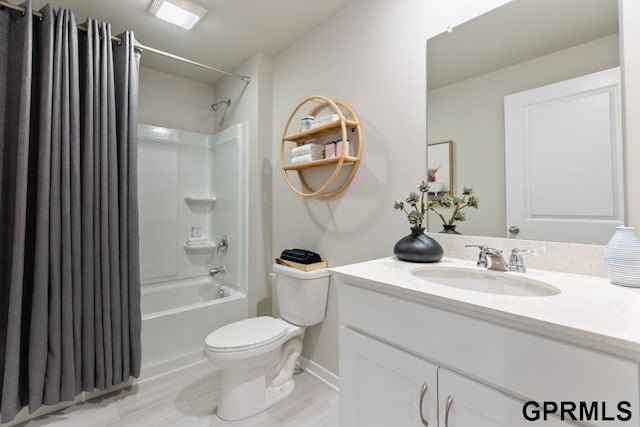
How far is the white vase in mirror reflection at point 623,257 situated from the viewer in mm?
823

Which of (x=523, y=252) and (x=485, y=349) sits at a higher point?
(x=523, y=252)

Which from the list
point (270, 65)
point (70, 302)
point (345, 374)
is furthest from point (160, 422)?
point (270, 65)

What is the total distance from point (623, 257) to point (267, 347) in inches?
59.4

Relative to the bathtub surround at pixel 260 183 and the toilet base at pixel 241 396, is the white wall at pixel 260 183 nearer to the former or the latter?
the bathtub surround at pixel 260 183

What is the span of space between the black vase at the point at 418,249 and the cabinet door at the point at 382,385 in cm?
39

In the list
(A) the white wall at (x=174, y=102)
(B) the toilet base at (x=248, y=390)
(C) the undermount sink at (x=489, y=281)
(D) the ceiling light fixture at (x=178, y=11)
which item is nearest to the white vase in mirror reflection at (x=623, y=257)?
(C) the undermount sink at (x=489, y=281)

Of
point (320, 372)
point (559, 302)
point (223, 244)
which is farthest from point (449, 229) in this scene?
point (223, 244)

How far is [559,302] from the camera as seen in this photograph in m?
0.72

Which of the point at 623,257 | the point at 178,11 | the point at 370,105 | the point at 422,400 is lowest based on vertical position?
the point at 422,400

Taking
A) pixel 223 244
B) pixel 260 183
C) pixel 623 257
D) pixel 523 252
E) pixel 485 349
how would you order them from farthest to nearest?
pixel 223 244 < pixel 260 183 < pixel 523 252 < pixel 623 257 < pixel 485 349

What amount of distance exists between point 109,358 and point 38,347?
33 centimetres

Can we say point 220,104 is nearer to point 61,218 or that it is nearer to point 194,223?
point 194,223

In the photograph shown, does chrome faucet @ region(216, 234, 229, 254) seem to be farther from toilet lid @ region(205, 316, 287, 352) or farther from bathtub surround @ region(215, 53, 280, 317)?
toilet lid @ region(205, 316, 287, 352)

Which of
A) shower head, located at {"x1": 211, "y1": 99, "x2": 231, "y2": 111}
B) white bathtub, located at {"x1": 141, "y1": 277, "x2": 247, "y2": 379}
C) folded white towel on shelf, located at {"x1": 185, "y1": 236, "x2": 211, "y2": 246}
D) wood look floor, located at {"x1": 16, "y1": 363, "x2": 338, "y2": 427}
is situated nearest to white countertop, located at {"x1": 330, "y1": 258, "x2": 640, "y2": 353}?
wood look floor, located at {"x1": 16, "y1": 363, "x2": 338, "y2": 427}
